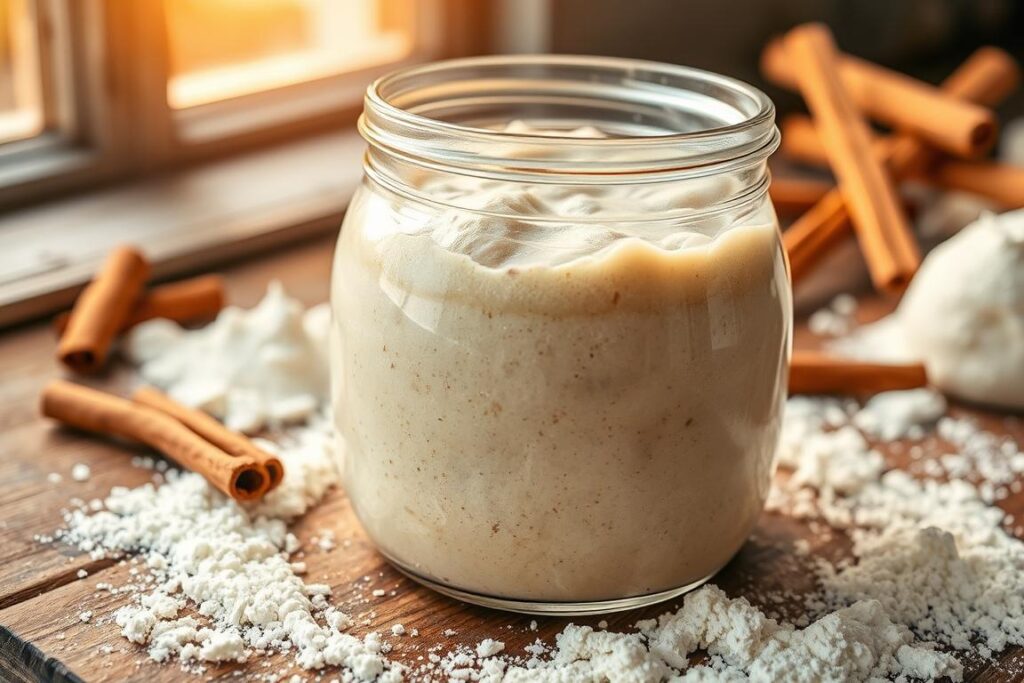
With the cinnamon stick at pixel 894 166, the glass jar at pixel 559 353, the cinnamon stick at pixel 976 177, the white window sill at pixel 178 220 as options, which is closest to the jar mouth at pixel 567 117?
the glass jar at pixel 559 353

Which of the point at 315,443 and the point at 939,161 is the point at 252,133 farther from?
the point at 939,161

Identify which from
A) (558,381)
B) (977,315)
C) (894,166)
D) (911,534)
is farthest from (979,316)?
(558,381)

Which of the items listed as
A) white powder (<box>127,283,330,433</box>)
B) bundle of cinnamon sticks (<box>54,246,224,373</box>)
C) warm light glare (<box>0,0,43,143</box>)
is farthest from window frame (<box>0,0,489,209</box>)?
white powder (<box>127,283,330,433</box>)

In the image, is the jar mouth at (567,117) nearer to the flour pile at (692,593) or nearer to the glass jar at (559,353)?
the glass jar at (559,353)

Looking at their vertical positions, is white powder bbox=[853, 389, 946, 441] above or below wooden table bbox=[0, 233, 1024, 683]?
below

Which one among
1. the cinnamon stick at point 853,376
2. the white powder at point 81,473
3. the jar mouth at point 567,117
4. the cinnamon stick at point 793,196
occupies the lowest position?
the cinnamon stick at point 793,196

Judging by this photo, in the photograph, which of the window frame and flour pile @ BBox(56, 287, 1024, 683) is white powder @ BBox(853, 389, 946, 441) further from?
the window frame

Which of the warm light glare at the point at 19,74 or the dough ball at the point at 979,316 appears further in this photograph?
the warm light glare at the point at 19,74
